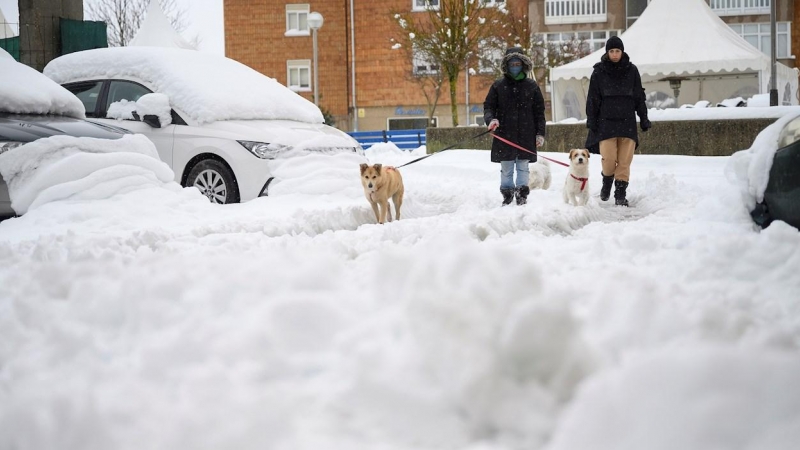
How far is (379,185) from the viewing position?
7.91 m

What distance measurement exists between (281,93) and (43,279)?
670cm

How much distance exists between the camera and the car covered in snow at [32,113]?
7000 mm

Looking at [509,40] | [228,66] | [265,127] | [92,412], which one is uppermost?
[509,40]

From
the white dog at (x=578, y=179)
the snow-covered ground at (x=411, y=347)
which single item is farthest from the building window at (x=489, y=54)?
the snow-covered ground at (x=411, y=347)

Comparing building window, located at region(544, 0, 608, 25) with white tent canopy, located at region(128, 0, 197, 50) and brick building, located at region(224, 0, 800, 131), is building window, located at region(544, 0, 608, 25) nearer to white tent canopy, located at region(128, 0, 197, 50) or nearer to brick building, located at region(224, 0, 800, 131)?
brick building, located at region(224, 0, 800, 131)

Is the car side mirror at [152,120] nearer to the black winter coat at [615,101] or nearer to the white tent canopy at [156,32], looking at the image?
the black winter coat at [615,101]

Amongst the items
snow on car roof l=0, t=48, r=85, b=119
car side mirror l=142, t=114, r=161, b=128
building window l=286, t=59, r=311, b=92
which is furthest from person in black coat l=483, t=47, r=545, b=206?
building window l=286, t=59, r=311, b=92

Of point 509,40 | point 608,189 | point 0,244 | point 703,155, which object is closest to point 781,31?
point 509,40

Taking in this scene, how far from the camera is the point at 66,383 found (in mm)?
2625

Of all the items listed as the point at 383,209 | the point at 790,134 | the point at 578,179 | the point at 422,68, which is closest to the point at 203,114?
the point at 383,209

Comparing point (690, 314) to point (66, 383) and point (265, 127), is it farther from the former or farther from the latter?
point (265, 127)

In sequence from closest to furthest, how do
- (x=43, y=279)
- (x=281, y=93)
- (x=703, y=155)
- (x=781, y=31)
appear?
(x=43, y=279) → (x=281, y=93) → (x=703, y=155) → (x=781, y=31)

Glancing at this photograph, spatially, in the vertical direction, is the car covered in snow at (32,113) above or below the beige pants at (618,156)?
above

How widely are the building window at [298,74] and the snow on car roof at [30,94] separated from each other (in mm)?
35294
